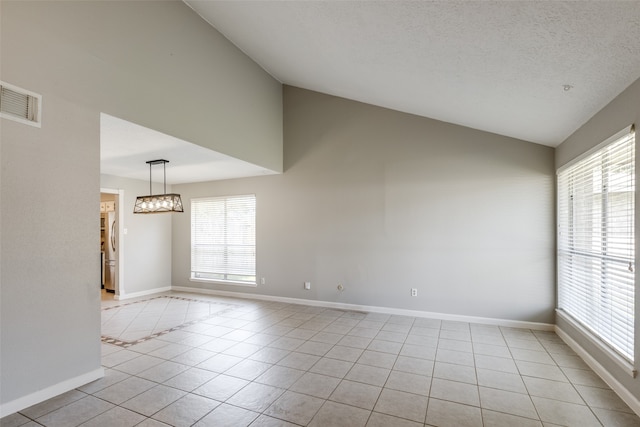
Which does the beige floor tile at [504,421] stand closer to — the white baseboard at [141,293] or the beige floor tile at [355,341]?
the beige floor tile at [355,341]

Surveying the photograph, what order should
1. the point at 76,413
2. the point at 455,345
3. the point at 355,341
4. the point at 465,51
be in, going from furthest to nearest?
the point at 355,341 < the point at 455,345 < the point at 465,51 < the point at 76,413

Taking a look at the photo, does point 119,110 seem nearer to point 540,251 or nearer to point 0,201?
point 0,201

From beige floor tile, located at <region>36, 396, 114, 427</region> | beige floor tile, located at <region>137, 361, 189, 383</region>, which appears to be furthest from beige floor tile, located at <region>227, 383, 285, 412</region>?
beige floor tile, located at <region>36, 396, 114, 427</region>

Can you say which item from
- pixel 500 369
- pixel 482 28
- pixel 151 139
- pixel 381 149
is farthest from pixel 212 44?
pixel 500 369

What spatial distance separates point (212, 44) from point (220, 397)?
165 inches

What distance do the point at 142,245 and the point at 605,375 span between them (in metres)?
7.31

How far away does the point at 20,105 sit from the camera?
94.8 inches

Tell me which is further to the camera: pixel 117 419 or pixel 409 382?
pixel 409 382

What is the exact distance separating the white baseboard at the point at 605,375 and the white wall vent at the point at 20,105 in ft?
16.8

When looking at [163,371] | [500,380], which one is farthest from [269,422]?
[500,380]

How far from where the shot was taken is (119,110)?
120 inches

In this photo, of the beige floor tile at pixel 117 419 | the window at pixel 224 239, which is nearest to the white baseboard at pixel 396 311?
the window at pixel 224 239

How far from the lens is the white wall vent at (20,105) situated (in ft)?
7.58

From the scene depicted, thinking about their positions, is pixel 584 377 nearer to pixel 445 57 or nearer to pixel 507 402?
pixel 507 402
